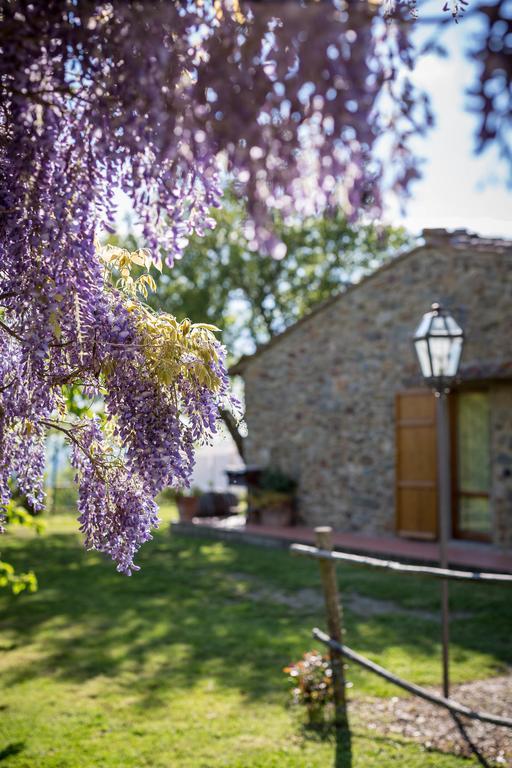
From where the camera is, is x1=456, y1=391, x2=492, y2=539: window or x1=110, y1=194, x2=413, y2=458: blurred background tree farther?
x1=110, y1=194, x2=413, y2=458: blurred background tree

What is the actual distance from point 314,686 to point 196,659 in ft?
4.29

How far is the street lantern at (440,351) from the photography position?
5.19 m

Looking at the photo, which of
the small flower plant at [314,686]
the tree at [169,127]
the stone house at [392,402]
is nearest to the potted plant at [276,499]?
the stone house at [392,402]

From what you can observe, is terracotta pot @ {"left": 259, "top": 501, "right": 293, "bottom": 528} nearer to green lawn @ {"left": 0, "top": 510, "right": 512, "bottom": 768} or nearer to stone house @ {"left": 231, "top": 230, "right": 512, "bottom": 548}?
stone house @ {"left": 231, "top": 230, "right": 512, "bottom": 548}

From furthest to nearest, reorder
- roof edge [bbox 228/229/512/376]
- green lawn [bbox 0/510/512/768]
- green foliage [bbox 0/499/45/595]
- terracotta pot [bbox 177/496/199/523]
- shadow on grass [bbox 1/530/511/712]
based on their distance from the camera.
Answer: terracotta pot [bbox 177/496/199/523], roof edge [bbox 228/229/512/376], shadow on grass [bbox 1/530/511/712], green foliage [bbox 0/499/45/595], green lawn [bbox 0/510/512/768]

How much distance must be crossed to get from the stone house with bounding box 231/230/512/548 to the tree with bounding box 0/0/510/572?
6745 millimetres

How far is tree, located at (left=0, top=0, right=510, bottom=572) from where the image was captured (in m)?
1.51

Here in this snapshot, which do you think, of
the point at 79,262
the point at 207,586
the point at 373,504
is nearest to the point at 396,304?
the point at 373,504

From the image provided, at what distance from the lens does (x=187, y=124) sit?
5.34 feet

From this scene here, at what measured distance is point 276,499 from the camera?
12094mm

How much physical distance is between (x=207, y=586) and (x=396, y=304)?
16.0 feet

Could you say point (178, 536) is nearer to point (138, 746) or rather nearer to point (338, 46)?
point (138, 746)

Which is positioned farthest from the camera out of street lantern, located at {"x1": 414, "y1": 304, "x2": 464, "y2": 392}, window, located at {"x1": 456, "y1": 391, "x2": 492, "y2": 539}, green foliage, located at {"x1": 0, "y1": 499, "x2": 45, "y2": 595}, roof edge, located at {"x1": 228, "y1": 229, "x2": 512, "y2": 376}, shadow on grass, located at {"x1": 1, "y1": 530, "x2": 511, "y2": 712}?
window, located at {"x1": 456, "y1": 391, "x2": 492, "y2": 539}

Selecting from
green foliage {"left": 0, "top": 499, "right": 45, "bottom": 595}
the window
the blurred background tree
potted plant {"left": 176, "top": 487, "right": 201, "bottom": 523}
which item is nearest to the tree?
green foliage {"left": 0, "top": 499, "right": 45, "bottom": 595}
